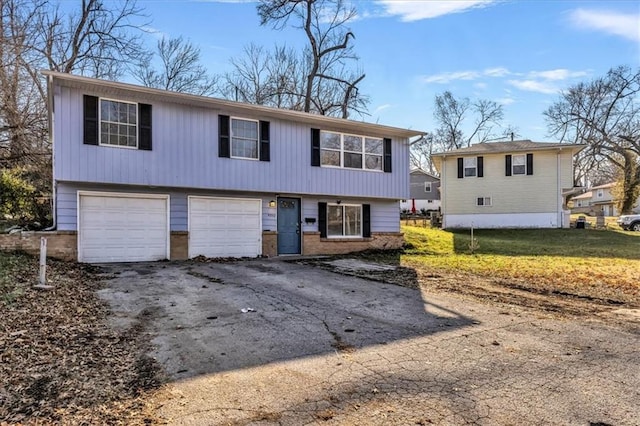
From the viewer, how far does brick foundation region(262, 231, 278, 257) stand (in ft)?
44.6

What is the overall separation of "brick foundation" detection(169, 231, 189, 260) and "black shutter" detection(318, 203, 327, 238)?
4.67m

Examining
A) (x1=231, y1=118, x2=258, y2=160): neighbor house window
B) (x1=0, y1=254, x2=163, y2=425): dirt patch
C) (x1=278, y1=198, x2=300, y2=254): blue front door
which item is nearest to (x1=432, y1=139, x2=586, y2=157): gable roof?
(x1=278, y1=198, x2=300, y2=254): blue front door

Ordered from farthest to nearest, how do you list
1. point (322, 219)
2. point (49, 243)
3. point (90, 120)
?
point (322, 219), point (90, 120), point (49, 243)

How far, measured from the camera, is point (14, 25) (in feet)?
42.8

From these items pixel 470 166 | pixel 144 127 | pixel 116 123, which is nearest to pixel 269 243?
pixel 144 127

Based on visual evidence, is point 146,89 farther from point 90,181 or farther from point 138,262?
point 138,262

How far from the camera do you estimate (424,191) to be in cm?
4428

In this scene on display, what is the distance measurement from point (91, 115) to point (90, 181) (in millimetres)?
1722

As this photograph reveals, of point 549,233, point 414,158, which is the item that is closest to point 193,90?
point 549,233

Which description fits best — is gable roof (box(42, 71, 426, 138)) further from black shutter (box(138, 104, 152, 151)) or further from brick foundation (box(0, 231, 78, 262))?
brick foundation (box(0, 231, 78, 262))

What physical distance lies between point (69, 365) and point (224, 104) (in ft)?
31.6

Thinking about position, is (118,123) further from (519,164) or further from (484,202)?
(519,164)

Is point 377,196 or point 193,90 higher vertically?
point 193,90

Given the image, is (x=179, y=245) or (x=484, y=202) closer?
(x=179, y=245)
